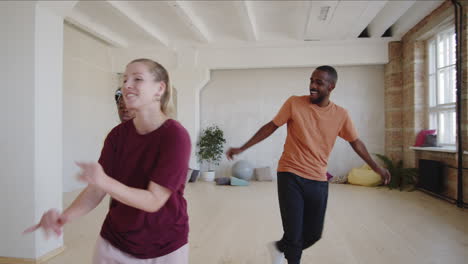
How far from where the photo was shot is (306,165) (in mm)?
2533

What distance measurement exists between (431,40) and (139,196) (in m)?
8.11

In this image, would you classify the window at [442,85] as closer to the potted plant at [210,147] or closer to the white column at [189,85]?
the potted plant at [210,147]

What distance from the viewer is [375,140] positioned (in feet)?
30.0

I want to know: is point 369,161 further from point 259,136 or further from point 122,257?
point 122,257

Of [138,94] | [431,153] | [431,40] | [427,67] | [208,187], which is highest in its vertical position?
[431,40]

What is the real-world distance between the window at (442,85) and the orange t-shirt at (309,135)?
211 inches

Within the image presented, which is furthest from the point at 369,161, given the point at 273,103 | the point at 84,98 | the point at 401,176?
the point at 84,98

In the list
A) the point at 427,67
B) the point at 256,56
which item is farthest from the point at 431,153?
the point at 256,56

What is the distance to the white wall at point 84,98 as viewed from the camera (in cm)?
737

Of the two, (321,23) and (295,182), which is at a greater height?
(321,23)

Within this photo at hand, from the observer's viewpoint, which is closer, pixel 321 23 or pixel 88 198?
pixel 88 198

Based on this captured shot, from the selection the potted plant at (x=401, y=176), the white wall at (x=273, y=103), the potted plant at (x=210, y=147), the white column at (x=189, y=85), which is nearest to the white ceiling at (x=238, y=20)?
the white column at (x=189, y=85)

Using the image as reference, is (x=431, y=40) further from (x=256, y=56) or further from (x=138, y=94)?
(x=138, y=94)

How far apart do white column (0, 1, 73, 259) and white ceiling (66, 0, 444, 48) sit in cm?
298
